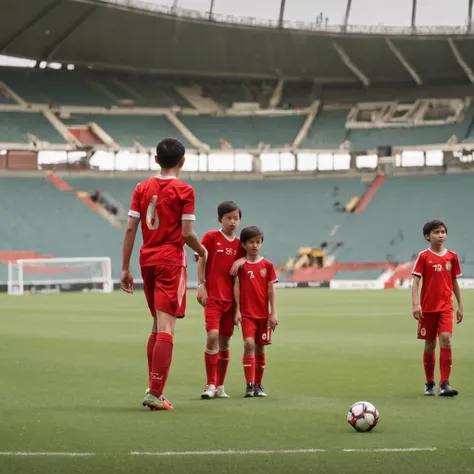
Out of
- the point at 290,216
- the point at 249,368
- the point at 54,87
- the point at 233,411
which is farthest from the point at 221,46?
the point at 233,411

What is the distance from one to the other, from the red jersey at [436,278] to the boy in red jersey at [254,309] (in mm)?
1555

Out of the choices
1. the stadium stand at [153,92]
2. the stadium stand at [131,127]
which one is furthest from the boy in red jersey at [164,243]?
the stadium stand at [153,92]

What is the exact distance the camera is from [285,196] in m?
53.4

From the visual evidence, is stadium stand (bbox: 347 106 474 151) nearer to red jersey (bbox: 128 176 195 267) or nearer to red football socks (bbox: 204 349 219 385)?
red football socks (bbox: 204 349 219 385)

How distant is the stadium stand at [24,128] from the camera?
50875 millimetres

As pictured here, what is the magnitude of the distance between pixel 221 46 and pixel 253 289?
42982 mm

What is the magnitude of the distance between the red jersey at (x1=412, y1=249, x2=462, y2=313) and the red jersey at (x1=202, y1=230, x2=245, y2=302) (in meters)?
1.88

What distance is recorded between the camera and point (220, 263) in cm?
903

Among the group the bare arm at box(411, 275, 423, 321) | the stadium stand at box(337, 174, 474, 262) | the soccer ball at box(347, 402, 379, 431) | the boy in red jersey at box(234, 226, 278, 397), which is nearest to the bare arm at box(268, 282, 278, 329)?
the boy in red jersey at box(234, 226, 278, 397)

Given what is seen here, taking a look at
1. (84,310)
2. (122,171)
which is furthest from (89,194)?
(84,310)

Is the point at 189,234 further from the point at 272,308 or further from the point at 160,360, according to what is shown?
the point at 272,308

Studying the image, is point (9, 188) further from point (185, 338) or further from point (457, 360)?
point (457, 360)

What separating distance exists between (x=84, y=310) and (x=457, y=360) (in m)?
15.9

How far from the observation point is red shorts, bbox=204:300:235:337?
888 centimetres
